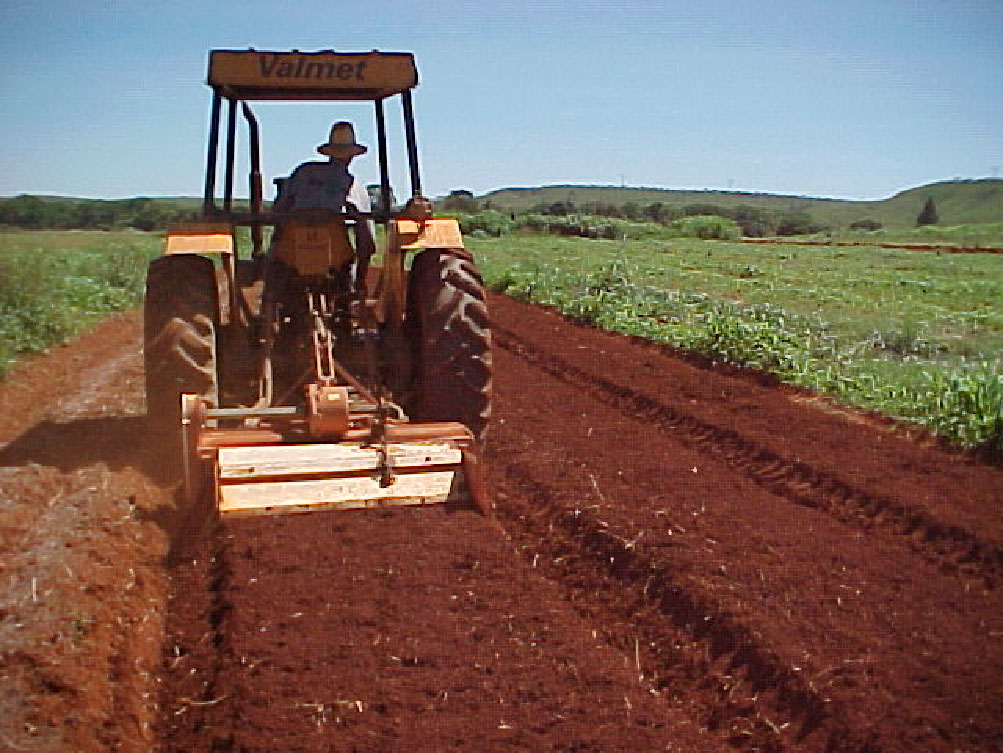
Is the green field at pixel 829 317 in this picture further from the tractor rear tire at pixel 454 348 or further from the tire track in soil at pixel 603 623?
the tractor rear tire at pixel 454 348

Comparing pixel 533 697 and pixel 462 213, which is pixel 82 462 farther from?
pixel 462 213

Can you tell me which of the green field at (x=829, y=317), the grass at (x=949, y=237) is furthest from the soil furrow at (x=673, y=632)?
the grass at (x=949, y=237)

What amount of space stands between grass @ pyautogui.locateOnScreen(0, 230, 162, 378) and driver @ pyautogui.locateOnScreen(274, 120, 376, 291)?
16.3ft

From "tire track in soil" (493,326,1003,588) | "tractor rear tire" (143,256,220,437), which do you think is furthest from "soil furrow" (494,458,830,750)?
"tractor rear tire" (143,256,220,437)

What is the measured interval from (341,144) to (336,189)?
0.54 metres

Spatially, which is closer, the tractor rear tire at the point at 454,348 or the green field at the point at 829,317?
the tractor rear tire at the point at 454,348

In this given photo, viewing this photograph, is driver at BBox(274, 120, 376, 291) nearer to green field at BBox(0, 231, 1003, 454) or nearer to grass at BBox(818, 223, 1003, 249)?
green field at BBox(0, 231, 1003, 454)

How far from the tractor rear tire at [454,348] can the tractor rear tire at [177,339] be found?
1.27 m

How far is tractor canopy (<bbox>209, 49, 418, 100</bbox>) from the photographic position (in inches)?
250

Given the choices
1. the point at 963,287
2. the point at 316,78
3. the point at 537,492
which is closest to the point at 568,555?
the point at 537,492

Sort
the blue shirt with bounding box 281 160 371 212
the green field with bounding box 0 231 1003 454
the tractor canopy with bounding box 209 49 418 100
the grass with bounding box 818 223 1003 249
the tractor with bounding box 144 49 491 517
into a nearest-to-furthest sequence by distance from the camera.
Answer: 1. the tractor with bounding box 144 49 491 517
2. the tractor canopy with bounding box 209 49 418 100
3. the blue shirt with bounding box 281 160 371 212
4. the green field with bounding box 0 231 1003 454
5. the grass with bounding box 818 223 1003 249

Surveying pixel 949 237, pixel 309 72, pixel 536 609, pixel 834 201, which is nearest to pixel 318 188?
pixel 309 72

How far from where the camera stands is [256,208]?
305 inches

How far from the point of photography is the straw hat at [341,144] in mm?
7133
